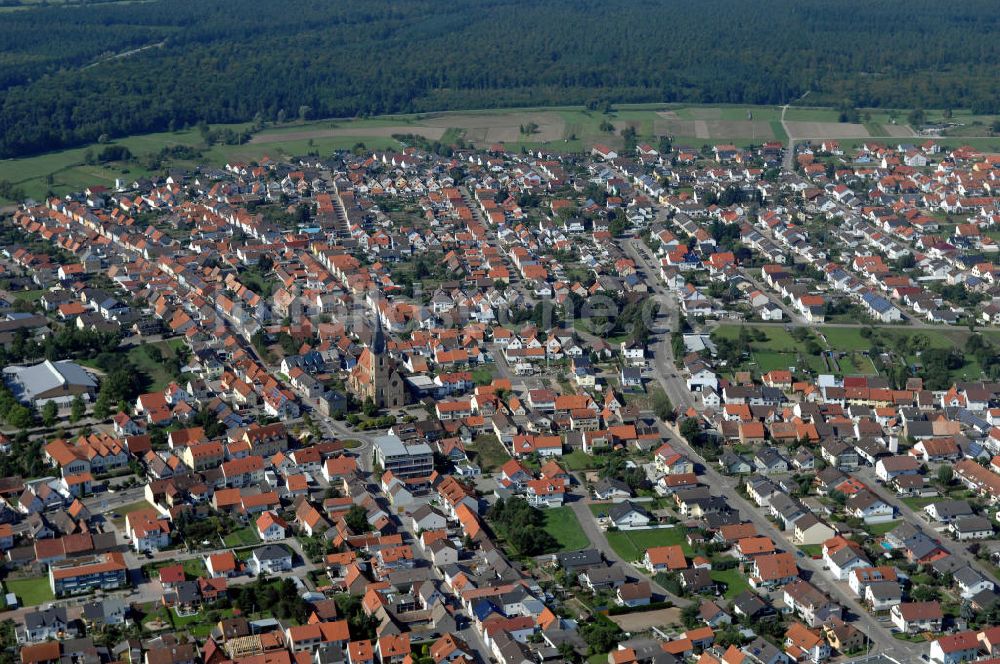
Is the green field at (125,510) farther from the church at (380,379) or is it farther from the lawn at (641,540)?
the lawn at (641,540)

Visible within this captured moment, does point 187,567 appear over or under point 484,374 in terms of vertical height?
over

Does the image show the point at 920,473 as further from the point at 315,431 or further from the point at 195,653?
the point at 195,653

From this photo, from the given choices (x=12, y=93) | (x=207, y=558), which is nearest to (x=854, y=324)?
(x=207, y=558)

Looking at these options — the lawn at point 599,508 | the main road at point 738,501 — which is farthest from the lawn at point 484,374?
the lawn at point 599,508

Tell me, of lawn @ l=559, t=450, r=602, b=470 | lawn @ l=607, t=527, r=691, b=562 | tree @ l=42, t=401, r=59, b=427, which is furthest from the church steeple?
lawn @ l=607, t=527, r=691, b=562

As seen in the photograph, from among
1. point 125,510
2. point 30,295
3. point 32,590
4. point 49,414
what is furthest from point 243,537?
point 30,295

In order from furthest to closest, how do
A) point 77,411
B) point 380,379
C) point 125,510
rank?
point 380,379, point 77,411, point 125,510

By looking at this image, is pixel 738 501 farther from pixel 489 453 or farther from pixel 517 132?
pixel 517 132
